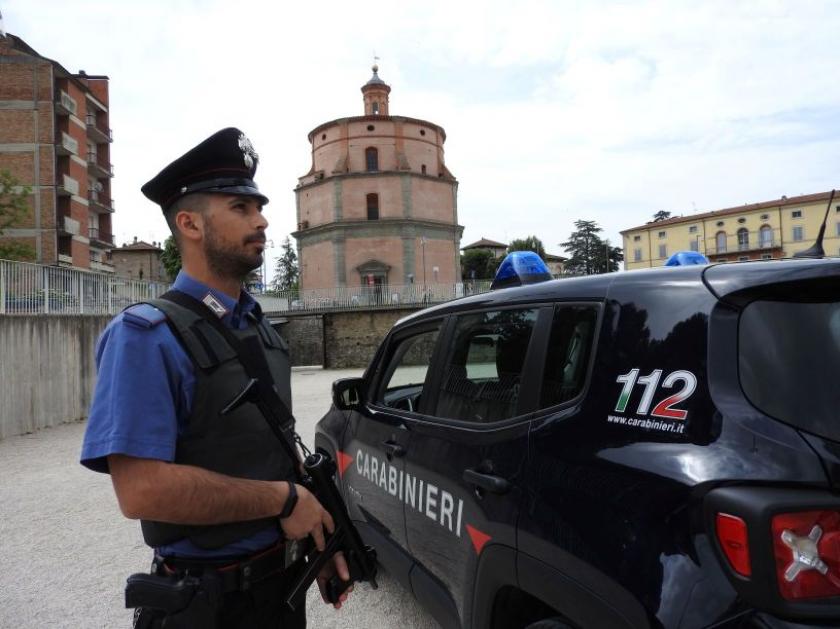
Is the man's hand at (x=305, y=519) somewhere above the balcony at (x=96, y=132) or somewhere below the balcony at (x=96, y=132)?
below

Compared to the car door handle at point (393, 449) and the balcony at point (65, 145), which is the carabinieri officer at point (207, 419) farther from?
the balcony at point (65, 145)

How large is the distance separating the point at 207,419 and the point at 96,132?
49.9m

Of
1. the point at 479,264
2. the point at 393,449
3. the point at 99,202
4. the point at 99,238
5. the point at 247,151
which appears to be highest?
the point at 99,202

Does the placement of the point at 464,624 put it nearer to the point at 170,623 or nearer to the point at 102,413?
the point at 170,623

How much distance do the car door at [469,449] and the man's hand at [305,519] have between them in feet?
2.17

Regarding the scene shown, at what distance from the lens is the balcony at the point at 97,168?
43.4 m

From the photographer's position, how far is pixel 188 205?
1.85m

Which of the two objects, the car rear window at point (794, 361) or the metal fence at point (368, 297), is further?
the metal fence at point (368, 297)

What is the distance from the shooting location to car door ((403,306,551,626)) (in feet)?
6.96

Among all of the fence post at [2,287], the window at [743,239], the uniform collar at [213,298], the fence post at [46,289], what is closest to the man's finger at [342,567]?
the uniform collar at [213,298]

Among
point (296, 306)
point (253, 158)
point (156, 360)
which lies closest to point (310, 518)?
point (156, 360)

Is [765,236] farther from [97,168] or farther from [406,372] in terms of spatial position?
[406,372]

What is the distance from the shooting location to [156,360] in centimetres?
150

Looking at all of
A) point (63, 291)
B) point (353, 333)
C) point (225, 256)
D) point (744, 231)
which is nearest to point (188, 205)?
point (225, 256)
